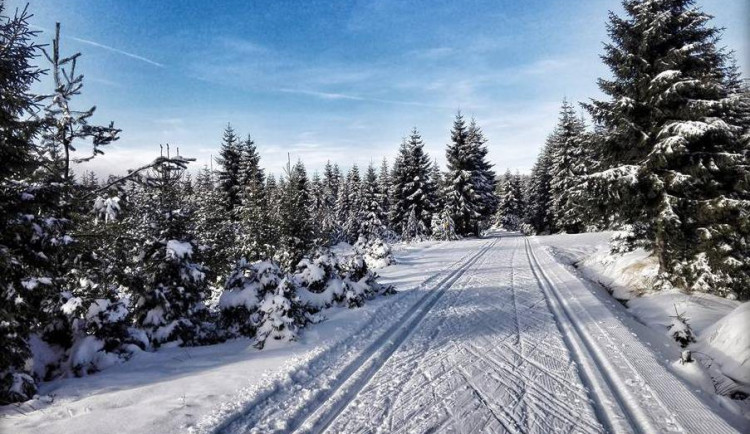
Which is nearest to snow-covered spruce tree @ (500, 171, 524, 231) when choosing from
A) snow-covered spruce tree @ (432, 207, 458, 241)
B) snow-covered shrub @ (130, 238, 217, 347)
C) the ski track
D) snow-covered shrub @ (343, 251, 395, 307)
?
snow-covered spruce tree @ (432, 207, 458, 241)

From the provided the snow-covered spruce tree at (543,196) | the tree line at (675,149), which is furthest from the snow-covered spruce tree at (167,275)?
the snow-covered spruce tree at (543,196)

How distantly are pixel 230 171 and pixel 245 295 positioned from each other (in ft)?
92.8

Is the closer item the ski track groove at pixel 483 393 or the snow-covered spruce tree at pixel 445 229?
the ski track groove at pixel 483 393

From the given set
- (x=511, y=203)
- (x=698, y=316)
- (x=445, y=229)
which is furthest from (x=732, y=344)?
(x=511, y=203)

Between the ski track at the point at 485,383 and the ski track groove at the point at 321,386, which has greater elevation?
the ski track groove at the point at 321,386

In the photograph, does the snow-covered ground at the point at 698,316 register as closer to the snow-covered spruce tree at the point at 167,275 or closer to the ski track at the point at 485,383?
the ski track at the point at 485,383

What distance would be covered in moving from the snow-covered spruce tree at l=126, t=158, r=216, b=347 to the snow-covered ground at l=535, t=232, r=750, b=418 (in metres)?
8.10

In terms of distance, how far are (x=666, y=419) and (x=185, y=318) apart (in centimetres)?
743

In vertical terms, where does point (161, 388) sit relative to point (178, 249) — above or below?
below

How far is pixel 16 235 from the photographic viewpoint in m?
4.78

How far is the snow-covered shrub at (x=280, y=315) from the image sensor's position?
6734mm

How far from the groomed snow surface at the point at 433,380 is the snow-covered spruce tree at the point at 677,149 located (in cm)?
175

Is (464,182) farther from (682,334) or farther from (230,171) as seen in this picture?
(682,334)

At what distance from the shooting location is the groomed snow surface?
4.10 m
